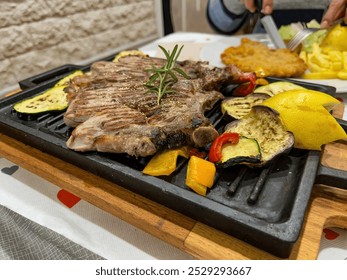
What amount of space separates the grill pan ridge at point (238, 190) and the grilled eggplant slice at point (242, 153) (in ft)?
0.23

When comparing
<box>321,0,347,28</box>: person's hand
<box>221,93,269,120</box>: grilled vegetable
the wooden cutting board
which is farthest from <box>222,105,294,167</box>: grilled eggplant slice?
<box>321,0,347,28</box>: person's hand

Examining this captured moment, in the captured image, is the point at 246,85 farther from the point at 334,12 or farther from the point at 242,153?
the point at 334,12

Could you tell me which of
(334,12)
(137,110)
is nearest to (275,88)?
(137,110)

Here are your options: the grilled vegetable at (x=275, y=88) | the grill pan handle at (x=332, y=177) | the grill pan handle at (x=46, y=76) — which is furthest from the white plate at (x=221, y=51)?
the grill pan handle at (x=46, y=76)

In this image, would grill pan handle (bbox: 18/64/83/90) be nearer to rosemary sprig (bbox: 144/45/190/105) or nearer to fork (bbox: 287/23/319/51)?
rosemary sprig (bbox: 144/45/190/105)

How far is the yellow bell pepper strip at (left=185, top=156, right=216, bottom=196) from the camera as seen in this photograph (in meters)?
1.29

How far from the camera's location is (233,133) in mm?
1520

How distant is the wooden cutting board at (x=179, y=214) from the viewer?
116cm

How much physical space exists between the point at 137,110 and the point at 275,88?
98 cm

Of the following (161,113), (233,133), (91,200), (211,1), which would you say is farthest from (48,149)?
(211,1)

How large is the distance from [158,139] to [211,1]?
4037 mm

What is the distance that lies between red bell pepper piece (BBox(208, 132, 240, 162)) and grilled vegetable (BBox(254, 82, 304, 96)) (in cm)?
65

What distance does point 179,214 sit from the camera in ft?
4.35
